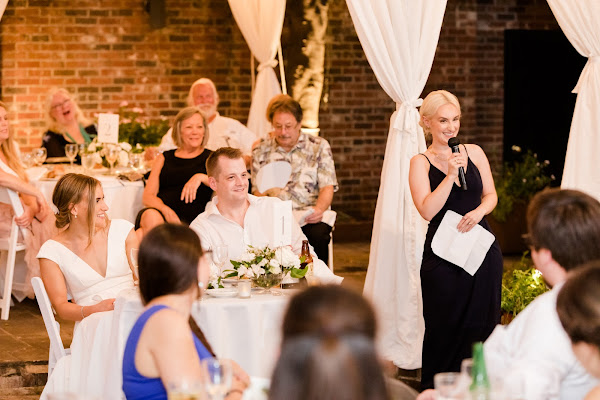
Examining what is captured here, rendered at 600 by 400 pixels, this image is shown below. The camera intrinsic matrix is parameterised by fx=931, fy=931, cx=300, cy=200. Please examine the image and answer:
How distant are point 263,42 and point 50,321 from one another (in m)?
4.35

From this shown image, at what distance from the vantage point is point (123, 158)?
6.60m

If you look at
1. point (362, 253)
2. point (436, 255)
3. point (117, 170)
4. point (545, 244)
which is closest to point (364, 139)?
point (362, 253)

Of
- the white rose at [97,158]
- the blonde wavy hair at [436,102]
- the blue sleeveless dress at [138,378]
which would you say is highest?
the blonde wavy hair at [436,102]

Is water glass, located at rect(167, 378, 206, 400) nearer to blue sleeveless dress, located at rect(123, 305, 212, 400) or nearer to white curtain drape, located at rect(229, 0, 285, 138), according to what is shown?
blue sleeveless dress, located at rect(123, 305, 212, 400)

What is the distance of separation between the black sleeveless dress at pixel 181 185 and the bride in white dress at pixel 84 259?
1.58 metres

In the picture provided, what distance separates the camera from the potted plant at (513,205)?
7.83 metres

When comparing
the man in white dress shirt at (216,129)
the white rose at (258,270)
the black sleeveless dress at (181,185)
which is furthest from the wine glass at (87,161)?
the white rose at (258,270)

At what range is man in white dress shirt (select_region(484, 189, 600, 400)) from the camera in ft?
7.34

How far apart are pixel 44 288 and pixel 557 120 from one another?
6856mm

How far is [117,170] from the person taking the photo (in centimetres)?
648

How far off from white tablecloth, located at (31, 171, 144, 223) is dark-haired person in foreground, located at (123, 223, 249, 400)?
3602mm

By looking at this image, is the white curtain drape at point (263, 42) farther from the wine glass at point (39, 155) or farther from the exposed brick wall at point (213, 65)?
the wine glass at point (39, 155)

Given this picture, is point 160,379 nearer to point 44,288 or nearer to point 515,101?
point 44,288

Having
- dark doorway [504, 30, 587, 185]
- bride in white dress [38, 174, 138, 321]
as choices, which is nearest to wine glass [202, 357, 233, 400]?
bride in white dress [38, 174, 138, 321]
